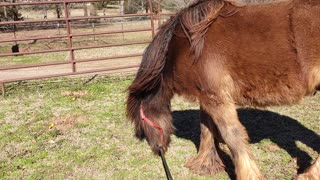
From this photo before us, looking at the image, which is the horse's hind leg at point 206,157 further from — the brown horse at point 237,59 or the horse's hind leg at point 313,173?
the horse's hind leg at point 313,173

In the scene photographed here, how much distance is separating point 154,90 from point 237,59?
931mm

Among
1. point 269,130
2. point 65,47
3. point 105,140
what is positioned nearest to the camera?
point 105,140

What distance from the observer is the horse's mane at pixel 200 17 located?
2711 millimetres

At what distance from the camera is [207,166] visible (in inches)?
140

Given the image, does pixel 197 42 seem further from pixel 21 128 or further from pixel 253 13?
pixel 21 128

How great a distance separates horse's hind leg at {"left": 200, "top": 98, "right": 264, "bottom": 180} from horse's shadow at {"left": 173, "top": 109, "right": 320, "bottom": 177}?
73 cm

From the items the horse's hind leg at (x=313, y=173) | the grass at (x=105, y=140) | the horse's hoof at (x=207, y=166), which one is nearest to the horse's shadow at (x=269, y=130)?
the grass at (x=105, y=140)

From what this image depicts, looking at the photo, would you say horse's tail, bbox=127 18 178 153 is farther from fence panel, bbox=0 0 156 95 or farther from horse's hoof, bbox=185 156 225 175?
fence panel, bbox=0 0 156 95

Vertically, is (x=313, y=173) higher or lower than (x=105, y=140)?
higher

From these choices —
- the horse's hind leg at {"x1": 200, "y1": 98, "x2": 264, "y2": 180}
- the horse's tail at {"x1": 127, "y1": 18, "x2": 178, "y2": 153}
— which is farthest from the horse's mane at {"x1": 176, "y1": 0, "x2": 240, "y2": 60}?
the horse's hind leg at {"x1": 200, "y1": 98, "x2": 264, "y2": 180}

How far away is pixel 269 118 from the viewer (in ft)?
16.3

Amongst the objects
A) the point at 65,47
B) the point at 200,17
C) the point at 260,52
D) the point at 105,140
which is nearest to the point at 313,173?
the point at 260,52

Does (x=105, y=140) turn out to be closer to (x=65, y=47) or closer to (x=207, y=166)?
(x=207, y=166)

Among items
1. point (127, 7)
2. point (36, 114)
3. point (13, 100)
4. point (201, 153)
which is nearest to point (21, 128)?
point (36, 114)
